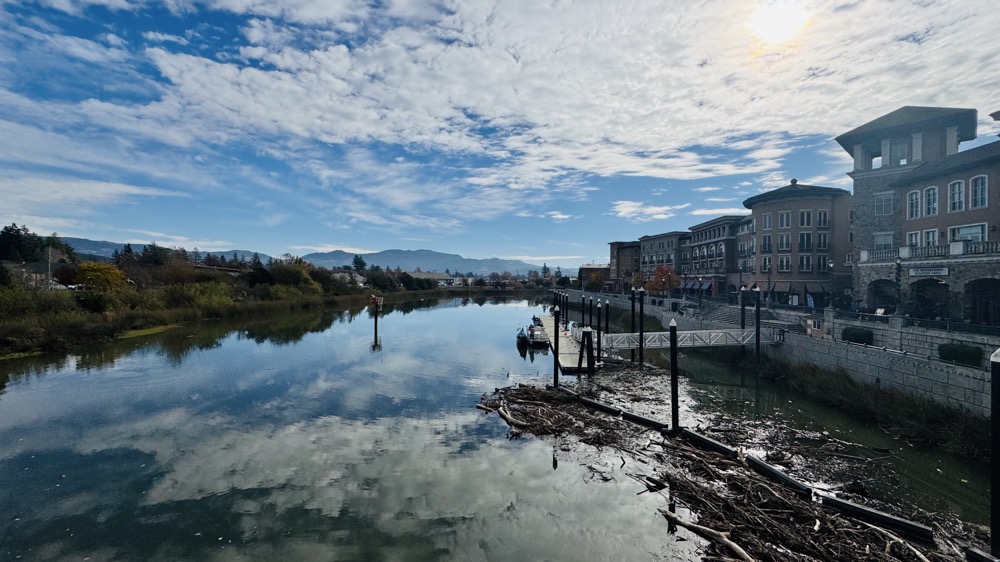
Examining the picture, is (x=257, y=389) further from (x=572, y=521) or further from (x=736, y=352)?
(x=736, y=352)

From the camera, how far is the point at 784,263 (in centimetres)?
4353

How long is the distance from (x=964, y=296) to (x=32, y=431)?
1572 inches

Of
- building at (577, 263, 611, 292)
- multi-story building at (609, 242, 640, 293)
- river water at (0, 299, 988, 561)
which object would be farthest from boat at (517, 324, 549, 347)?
building at (577, 263, 611, 292)

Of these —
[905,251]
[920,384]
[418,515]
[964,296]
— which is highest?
[905,251]

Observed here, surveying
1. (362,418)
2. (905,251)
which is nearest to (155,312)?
(362,418)

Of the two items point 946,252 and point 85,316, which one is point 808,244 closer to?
point 946,252

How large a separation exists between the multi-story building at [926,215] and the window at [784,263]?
32.5 ft

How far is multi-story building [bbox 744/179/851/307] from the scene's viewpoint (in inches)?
1662

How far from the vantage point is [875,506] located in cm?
952

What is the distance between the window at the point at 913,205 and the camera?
27.5 m

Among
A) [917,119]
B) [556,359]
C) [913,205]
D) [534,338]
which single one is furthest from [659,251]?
[556,359]

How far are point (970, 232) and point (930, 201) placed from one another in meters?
3.57

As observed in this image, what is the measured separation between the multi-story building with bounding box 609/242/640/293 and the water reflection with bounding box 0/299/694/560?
7054cm

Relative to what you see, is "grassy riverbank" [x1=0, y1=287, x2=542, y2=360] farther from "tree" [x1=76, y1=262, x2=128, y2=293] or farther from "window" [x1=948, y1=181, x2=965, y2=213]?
"window" [x1=948, y1=181, x2=965, y2=213]
